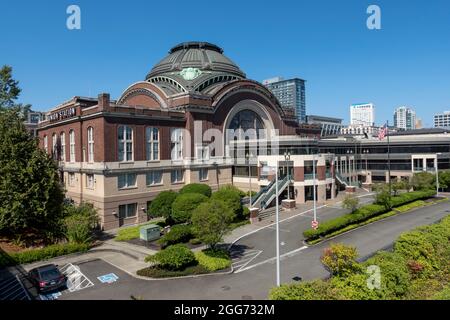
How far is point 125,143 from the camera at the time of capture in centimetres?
4484

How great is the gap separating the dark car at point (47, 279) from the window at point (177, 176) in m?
26.4

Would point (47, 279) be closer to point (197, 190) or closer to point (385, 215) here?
point (197, 190)

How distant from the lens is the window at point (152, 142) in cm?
4753

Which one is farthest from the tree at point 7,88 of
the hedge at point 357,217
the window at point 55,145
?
the hedge at point 357,217

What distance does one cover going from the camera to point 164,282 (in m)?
24.4

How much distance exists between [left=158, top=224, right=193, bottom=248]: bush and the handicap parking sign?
7.88 metres

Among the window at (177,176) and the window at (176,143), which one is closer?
the window at (177,176)

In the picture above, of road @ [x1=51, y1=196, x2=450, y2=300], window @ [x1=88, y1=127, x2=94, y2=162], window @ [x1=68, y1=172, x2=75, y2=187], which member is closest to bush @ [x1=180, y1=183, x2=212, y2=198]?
road @ [x1=51, y1=196, x2=450, y2=300]

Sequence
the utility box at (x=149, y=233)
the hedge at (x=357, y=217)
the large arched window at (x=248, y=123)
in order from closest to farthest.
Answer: the hedge at (x=357, y=217) → the utility box at (x=149, y=233) → the large arched window at (x=248, y=123)

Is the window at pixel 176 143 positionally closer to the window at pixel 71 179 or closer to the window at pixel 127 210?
the window at pixel 127 210

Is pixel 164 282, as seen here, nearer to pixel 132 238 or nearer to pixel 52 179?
pixel 132 238
